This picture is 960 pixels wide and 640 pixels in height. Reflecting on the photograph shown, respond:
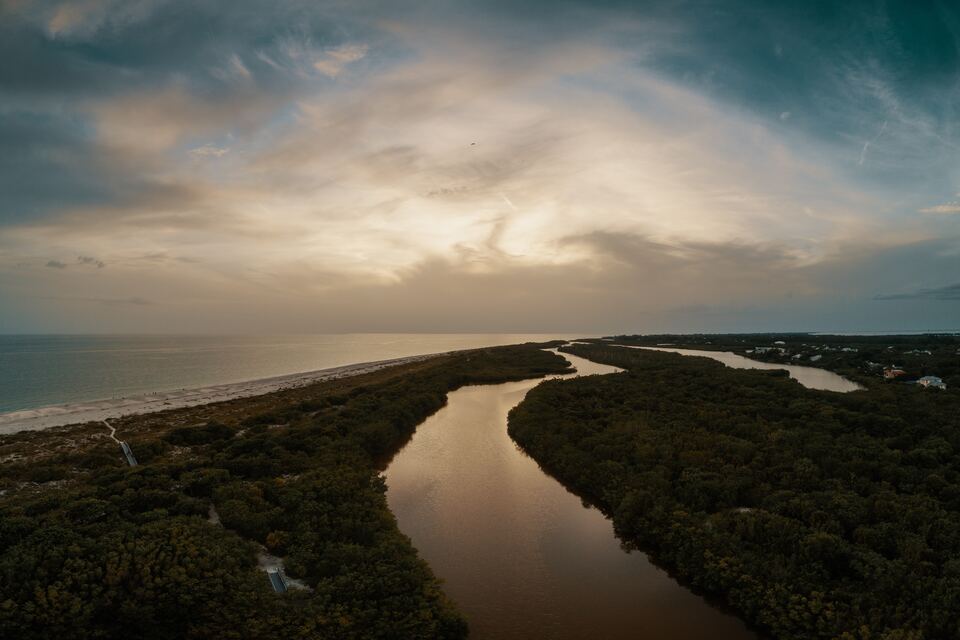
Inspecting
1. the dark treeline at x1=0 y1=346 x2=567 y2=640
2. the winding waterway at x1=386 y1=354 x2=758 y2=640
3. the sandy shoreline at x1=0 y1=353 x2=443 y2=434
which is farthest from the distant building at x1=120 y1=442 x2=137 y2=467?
the sandy shoreline at x1=0 y1=353 x2=443 y2=434

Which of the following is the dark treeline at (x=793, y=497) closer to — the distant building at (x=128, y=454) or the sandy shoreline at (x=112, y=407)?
the distant building at (x=128, y=454)

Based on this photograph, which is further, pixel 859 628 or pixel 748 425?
pixel 748 425

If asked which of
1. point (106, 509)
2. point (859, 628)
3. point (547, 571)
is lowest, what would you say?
point (547, 571)

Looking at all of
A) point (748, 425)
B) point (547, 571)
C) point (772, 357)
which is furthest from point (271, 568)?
point (772, 357)

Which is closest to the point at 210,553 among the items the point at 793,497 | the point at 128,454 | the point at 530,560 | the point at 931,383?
the point at 530,560

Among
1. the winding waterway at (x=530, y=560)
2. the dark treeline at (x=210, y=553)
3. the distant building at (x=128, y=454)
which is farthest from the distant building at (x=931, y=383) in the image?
the distant building at (x=128, y=454)

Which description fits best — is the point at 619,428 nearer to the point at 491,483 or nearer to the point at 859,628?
the point at 491,483

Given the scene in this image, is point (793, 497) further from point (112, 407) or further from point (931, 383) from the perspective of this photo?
point (112, 407)
